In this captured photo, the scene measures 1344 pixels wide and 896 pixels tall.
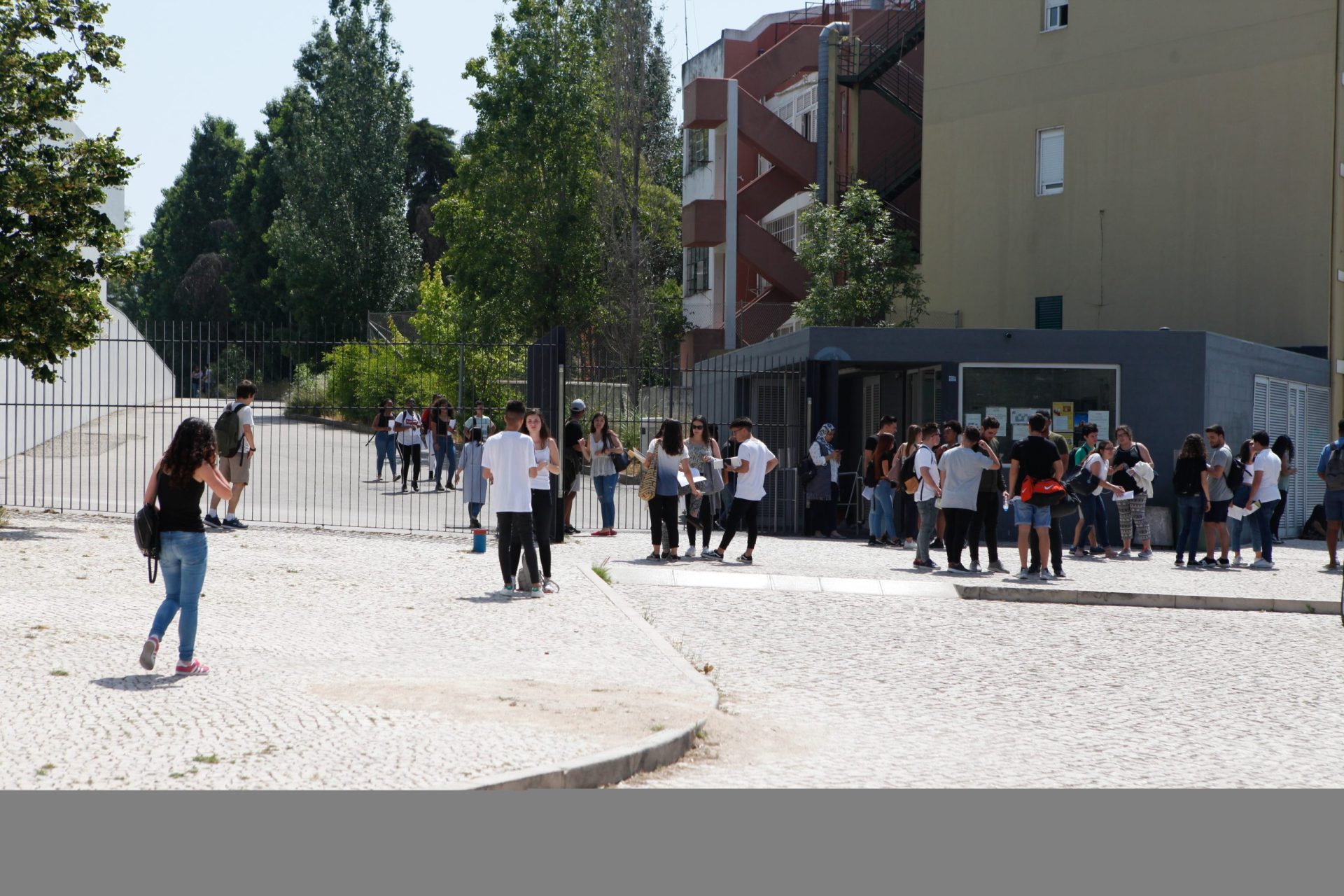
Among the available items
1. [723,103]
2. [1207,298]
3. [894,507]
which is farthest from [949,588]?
[723,103]

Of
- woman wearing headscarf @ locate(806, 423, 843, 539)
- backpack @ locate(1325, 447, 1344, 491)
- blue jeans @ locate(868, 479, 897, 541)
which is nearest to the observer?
backpack @ locate(1325, 447, 1344, 491)

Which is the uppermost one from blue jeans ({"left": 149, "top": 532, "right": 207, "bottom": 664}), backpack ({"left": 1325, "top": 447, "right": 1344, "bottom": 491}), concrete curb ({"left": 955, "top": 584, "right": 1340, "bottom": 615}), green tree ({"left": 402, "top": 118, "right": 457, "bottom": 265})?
green tree ({"left": 402, "top": 118, "right": 457, "bottom": 265})

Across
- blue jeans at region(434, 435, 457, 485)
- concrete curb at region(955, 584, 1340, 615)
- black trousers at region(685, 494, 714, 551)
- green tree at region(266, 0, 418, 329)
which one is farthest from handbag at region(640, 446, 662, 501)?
green tree at region(266, 0, 418, 329)

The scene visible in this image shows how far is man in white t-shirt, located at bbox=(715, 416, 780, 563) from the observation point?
16234 mm

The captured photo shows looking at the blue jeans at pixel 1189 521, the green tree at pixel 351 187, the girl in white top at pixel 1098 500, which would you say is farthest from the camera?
the green tree at pixel 351 187

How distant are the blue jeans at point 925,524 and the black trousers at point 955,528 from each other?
Result: 369 mm

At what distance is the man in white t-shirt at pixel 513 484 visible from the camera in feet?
41.7

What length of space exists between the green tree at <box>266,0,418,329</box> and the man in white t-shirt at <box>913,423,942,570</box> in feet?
150

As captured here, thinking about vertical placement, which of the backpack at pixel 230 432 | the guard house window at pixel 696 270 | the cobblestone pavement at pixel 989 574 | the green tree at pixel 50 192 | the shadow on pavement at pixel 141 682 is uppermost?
the guard house window at pixel 696 270

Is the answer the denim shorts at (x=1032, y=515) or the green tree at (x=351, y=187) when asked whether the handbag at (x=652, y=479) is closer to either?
the denim shorts at (x=1032, y=515)

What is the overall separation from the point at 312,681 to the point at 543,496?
5335 mm

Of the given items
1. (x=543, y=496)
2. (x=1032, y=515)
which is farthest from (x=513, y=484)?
(x=1032, y=515)

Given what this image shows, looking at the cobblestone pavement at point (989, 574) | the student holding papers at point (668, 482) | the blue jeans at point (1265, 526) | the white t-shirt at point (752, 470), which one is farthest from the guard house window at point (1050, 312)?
the student holding papers at point (668, 482)

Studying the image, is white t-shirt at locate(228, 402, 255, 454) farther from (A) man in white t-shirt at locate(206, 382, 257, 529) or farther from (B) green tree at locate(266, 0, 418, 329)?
(B) green tree at locate(266, 0, 418, 329)
